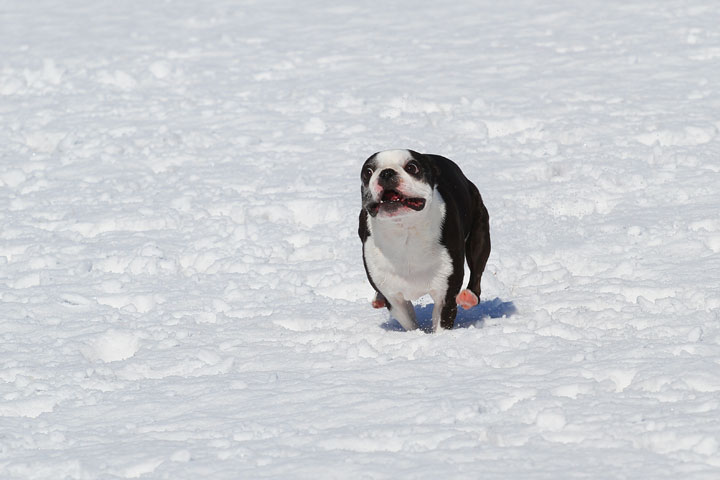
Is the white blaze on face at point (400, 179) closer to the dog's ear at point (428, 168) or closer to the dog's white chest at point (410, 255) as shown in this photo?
the dog's ear at point (428, 168)

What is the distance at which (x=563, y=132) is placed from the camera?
405 inches

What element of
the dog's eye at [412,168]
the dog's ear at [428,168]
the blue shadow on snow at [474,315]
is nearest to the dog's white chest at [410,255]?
the dog's ear at [428,168]

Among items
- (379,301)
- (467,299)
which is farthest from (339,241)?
(467,299)

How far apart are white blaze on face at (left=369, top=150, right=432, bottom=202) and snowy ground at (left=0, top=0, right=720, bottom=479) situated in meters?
0.82

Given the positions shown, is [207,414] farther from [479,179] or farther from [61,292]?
[479,179]

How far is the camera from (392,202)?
221 inches

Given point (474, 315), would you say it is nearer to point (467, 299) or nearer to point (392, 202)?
point (467, 299)

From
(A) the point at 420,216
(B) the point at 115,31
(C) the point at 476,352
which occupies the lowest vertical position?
(B) the point at 115,31

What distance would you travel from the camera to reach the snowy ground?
14.9ft

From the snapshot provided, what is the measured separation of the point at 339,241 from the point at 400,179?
2607 millimetres

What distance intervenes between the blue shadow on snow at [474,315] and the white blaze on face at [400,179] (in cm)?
95

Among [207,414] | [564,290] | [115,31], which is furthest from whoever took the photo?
[115,31]

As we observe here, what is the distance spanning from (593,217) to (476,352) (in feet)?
10.2

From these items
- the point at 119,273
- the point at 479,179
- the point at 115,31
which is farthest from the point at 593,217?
the point at 115,31
